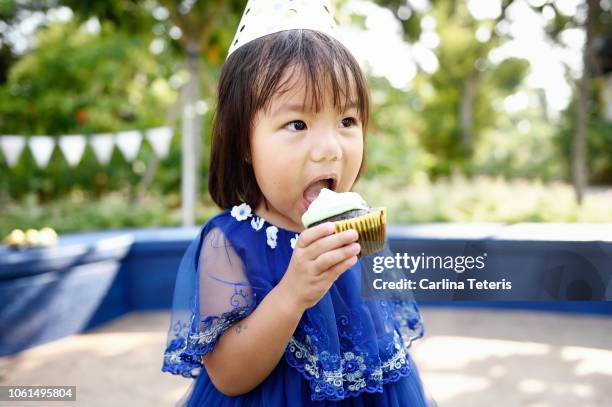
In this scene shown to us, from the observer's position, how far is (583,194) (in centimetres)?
832

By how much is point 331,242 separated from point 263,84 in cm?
47

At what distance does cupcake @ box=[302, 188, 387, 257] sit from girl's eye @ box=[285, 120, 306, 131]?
0.17 metres

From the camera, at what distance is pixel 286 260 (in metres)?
1.47

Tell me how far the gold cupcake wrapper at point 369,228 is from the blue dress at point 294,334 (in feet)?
0.79

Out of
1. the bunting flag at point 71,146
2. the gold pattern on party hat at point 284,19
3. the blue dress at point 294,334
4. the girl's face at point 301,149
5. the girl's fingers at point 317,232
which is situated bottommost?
the bunting flag at point 71,146

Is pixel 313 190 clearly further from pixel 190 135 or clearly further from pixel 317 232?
pixel 190 135

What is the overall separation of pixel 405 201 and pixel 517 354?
511cm

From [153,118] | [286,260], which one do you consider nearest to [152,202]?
[153,118]

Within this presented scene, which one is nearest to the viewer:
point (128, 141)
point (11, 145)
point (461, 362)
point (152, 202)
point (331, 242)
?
point (331, 242)

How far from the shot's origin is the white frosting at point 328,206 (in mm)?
1223

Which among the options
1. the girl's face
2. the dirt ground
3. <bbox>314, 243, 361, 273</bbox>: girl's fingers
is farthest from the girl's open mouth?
the dirt ground

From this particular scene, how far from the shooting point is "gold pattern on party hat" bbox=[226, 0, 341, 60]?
1474 millimetres

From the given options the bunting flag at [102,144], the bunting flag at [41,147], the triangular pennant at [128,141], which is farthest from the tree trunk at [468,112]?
the bunting flag at [41,147]

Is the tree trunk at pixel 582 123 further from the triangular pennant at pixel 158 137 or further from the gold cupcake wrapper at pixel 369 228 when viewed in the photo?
the gold cupcake wrapper at pixel 369 228
